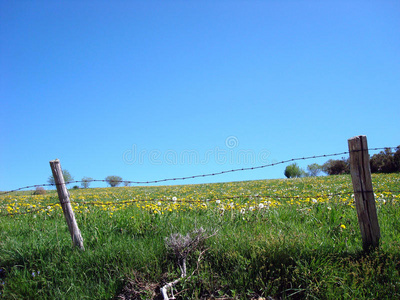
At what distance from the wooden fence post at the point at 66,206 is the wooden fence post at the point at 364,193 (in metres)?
4.70

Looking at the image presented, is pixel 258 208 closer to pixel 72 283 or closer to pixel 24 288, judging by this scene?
pixel 72 283

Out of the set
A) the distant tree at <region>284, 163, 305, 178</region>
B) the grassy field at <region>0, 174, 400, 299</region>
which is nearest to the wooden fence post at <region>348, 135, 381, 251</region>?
the grassy field at <region>0, 174, 400, 299</region>

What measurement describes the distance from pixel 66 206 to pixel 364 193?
504 cm

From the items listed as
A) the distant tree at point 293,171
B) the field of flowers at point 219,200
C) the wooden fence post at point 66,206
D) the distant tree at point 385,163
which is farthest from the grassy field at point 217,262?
the distant tree at point 293,171

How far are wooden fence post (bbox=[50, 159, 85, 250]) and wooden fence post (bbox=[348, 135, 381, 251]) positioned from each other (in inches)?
185

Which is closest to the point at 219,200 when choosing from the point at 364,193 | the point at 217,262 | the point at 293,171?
the point at 217,262

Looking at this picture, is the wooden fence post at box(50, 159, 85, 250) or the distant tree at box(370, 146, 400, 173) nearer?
the wooden fence post at box(50, 159, 85, 250)

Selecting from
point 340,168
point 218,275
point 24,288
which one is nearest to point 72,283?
point 24,288

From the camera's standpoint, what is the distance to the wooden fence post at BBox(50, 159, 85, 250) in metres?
5.27

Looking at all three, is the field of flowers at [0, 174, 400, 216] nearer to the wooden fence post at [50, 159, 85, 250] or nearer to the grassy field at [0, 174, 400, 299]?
the grassy field at [0, 174, 400, 299]

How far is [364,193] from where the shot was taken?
4.44m

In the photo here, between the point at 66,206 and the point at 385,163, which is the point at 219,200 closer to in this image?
the point at 66,206

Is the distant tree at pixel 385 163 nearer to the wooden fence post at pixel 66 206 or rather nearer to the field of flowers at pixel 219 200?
the field of flowers at pixel 219 200

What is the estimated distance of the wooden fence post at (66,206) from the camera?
5270mm
